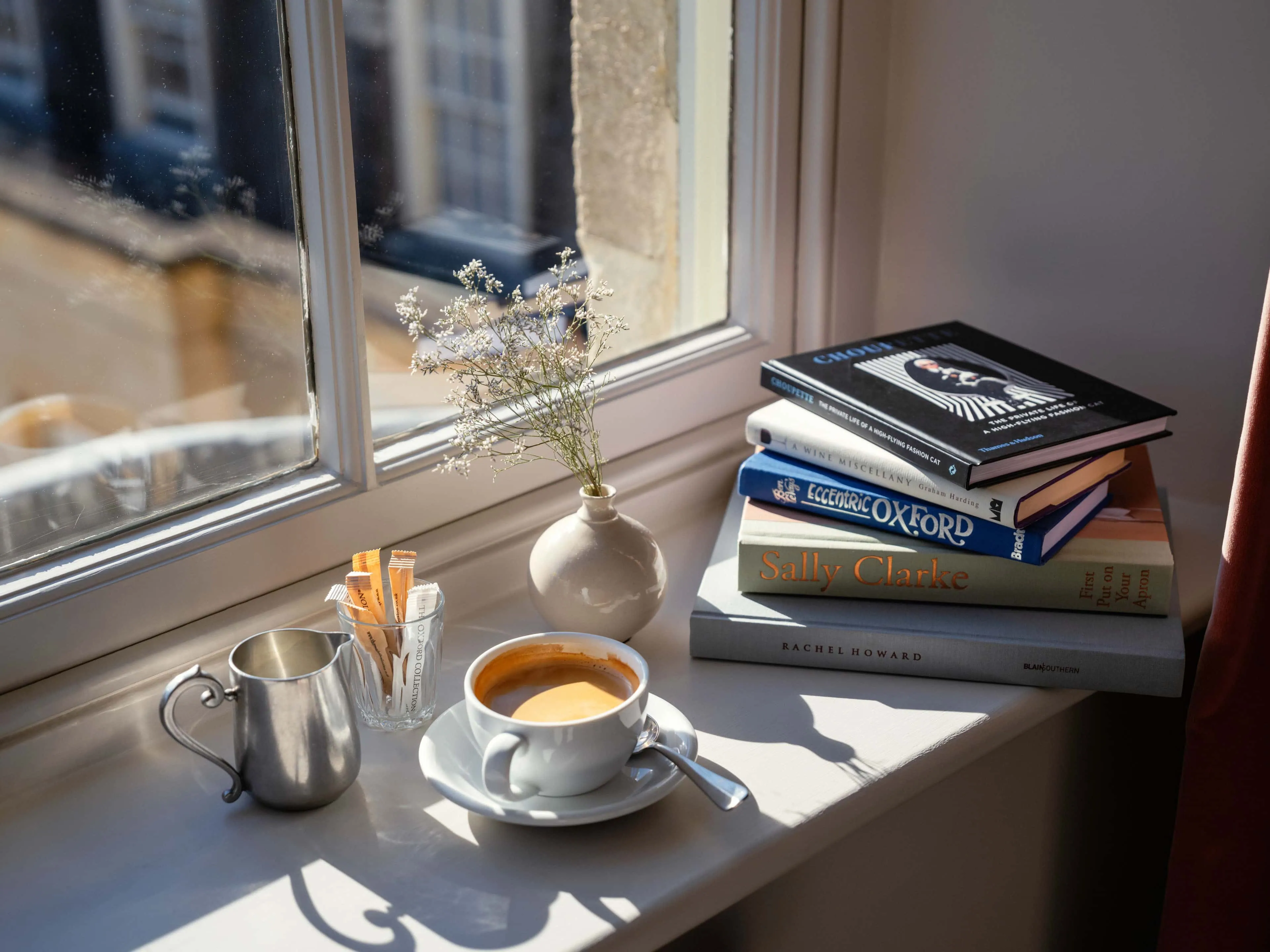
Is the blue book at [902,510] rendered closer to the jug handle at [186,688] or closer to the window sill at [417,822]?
the window sill at [417,822]

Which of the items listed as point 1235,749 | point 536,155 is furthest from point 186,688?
point 1235,749

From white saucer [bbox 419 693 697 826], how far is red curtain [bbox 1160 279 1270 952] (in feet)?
1.34

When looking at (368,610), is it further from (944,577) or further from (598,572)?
(944,577)

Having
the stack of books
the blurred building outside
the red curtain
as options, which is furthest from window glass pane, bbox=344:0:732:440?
the red curtain

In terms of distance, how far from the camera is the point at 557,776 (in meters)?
0.71

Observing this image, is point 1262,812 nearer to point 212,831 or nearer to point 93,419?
point 212,831

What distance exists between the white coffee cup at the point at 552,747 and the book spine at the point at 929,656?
0.16m

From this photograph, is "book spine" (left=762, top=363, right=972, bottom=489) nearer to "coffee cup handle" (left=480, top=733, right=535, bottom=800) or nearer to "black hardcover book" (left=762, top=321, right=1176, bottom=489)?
"black hardcover book" (left=762, top=321, right=1176, bottom=489)

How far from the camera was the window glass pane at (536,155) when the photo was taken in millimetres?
963

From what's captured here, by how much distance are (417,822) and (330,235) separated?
0.41 m

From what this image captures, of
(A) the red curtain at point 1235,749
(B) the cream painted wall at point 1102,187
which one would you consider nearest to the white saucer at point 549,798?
(A) the red curtain at point 1235,749

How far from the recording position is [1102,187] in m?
1.08

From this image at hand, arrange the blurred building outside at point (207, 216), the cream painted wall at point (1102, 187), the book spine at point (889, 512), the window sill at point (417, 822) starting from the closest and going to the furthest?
1. the window sill at point (417, 822)
2. the blurred building outside at point (207, 216)
3. the book spine at point (889, 512)
4. the cream painted wall at point (1102, 187)

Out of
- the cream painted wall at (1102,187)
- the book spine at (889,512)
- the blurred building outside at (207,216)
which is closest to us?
the blurred building outside at (207,216)
